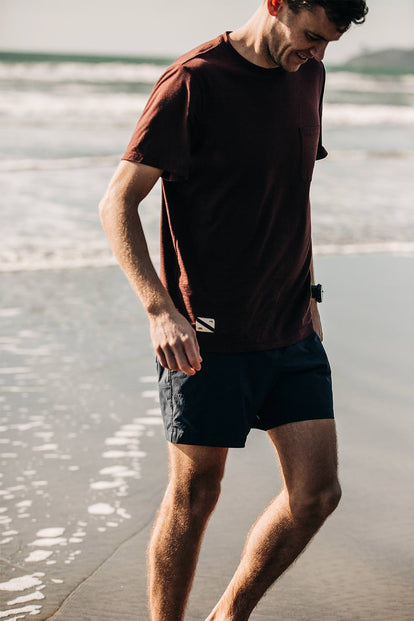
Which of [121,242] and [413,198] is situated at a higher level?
[121,242]

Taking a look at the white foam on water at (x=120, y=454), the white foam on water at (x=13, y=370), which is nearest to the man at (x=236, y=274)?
the white foam on water at (x=120, y=454)

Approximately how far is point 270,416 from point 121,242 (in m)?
0.60

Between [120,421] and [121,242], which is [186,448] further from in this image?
[120,421]

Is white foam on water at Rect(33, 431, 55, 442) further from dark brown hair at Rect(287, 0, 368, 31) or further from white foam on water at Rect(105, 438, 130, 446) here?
dark brown hair at Rect(287, 0, 368, 31)

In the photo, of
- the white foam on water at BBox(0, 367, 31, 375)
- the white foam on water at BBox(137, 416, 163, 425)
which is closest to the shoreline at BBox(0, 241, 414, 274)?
the white foam on water at BBox(0, 367, 31, 375)

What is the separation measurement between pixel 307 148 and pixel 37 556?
5.24 feet

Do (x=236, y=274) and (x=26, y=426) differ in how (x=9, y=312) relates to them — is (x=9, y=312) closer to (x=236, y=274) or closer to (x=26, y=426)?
(x=26, y=426)

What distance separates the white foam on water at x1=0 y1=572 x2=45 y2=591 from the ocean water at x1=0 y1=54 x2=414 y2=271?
4343mm

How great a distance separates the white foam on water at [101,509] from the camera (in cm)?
343

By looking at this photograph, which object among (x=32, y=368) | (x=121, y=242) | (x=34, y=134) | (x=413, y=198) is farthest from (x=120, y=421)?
(x=34, y=134)

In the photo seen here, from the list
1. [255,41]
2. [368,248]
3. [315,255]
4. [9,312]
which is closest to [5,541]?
[255,41]

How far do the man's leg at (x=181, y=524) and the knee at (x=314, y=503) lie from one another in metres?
0.20

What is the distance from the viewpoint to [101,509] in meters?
3.45

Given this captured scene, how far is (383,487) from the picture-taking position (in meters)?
3.63
